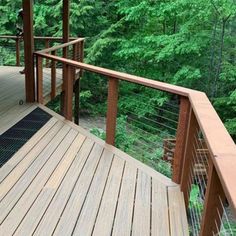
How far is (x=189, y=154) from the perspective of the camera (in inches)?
107

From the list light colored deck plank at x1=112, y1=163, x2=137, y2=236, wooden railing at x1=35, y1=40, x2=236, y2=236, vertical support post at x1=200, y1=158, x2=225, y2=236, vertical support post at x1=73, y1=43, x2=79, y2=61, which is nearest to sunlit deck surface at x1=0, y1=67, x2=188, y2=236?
light colored deck plank at x1=112, y1=163, x2=137, y2=236

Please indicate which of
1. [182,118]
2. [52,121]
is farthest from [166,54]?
[182,118]

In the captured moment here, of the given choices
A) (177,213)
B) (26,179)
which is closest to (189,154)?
(177,213)

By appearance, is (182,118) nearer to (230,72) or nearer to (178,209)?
(178,209)

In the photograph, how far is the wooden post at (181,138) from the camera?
284 cm

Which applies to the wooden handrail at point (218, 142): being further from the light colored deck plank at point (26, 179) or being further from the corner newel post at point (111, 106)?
the light colored deck plank at point (26, 179)

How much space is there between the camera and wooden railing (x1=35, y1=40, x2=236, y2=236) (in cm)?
140

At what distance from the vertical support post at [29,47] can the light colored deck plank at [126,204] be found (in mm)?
2631

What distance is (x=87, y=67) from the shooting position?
392cm

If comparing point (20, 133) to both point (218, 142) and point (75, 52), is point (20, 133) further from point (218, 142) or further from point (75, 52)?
point (75, 52)

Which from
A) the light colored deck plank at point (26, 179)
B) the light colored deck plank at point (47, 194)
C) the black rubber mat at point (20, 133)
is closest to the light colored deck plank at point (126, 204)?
the light colored deck plank at point (47, 194)

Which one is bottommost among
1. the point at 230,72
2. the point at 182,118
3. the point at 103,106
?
the point at 103,106

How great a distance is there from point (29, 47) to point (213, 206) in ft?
13.7

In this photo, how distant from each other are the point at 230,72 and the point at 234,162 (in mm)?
10228
